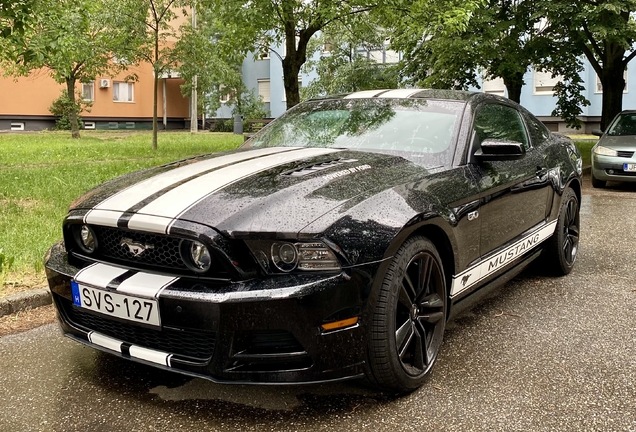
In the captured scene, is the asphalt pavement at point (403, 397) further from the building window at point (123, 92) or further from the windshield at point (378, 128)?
the building window at point (123, 92)

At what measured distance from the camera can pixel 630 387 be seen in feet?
9.80

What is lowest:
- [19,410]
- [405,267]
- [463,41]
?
[19,410]

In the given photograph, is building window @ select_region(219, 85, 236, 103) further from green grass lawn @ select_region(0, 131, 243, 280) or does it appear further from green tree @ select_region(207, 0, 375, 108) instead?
green tree @ select_region(207, 0, 375, 108)

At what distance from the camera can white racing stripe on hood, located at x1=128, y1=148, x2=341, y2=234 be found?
2664 mm

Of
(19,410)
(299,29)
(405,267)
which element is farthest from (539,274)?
(299,29)

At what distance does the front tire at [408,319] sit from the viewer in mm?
2646

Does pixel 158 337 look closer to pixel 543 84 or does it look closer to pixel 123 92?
pixel 543 84

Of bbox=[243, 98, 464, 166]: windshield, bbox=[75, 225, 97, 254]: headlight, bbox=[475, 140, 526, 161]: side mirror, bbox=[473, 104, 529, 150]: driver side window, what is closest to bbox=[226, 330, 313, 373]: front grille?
bbox=[75, 225, 97, 254]: headlight

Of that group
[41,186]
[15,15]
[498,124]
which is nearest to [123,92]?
[41,186]

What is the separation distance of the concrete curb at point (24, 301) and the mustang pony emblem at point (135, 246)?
1823 millimetres

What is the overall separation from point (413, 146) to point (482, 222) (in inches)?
24.0

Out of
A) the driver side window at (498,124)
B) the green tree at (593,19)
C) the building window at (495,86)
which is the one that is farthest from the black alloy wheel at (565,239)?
the building window at (495,86)

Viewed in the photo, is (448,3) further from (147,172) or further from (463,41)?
(147,172)

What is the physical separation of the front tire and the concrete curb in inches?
106
